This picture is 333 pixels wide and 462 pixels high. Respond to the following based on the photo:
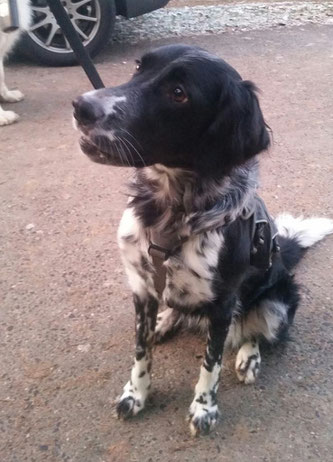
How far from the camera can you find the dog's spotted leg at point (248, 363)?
8.47 feet

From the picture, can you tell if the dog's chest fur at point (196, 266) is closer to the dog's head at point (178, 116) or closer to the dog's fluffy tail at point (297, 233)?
the dog's head at point (178, 116)

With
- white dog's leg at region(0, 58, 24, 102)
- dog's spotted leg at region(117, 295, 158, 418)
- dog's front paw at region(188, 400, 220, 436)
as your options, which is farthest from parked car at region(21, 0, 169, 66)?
dog's front paw at region(188, 400, 220, 436)

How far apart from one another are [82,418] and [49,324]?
2.00 ft

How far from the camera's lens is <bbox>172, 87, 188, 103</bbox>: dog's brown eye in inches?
73.7

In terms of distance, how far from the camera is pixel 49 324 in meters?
2.86

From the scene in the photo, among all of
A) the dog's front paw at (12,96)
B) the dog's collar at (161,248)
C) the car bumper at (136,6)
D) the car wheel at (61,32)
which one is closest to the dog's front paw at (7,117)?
the dog's front paw at (12,96)

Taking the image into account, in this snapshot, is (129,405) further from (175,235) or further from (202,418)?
(175,235)

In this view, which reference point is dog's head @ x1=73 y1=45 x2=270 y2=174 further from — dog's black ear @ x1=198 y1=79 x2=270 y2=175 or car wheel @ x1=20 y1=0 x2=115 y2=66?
car wheel @ x1=20 y1=0 x2=115 y2=66

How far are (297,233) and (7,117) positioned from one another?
2761mm

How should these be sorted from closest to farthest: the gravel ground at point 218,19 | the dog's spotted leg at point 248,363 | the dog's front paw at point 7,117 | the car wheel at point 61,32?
the dog's spotted leg at point 248,363
the dog's front paw at point 7,117
the car wheel at point 61,32
the gravel ground at point 218,19


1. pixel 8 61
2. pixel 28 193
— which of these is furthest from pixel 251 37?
pixel 28 193

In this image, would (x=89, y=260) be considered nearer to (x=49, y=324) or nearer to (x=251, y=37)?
(x=49, y=324)

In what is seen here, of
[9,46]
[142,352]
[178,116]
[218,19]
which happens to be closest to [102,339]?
[142,352]

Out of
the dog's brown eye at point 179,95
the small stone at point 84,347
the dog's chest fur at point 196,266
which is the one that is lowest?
the small stone at point 84,347
